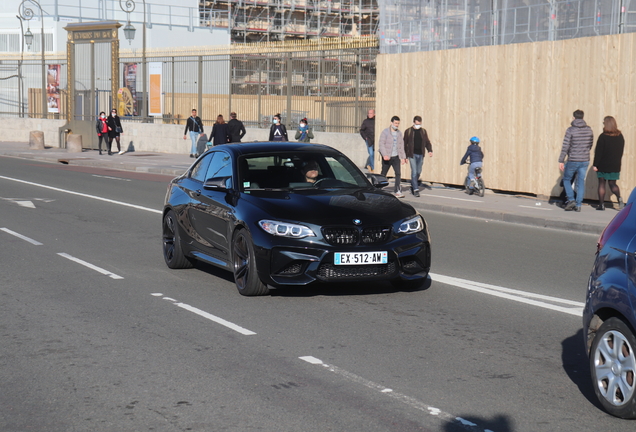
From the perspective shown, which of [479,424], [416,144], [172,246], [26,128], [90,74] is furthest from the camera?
[26,128]

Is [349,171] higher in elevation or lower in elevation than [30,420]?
higher

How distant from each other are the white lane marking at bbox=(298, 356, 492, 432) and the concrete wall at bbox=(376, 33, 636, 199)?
43.6 ft

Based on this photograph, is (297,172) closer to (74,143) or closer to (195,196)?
(195,196)

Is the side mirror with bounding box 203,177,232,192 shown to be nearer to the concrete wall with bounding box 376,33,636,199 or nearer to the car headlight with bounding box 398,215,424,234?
the car headlight with bounding box 398,215,424,234

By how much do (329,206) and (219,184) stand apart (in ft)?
4.31

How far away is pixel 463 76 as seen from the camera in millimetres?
22438

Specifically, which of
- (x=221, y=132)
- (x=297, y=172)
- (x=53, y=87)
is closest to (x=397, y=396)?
(x=297, y=172)

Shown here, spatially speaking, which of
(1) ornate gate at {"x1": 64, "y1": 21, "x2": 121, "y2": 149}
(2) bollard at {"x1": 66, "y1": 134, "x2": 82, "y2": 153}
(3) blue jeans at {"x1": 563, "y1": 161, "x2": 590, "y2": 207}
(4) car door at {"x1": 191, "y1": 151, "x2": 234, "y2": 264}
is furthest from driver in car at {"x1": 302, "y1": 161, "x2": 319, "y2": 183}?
(1) ornate gate at {"x1": 64, "y1": 21, "x2": 121, "y2": 149}

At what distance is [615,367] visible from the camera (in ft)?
16.9

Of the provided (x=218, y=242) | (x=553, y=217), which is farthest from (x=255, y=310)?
(x=553, y=217)

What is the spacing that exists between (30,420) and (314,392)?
168 cm

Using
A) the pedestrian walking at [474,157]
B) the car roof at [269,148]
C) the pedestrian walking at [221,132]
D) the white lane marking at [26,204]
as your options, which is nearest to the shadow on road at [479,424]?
the car roof at [269,148]

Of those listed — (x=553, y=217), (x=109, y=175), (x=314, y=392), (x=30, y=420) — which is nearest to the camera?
(x=30, y=420)

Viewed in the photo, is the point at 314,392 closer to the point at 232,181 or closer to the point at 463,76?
the point at 232,181
